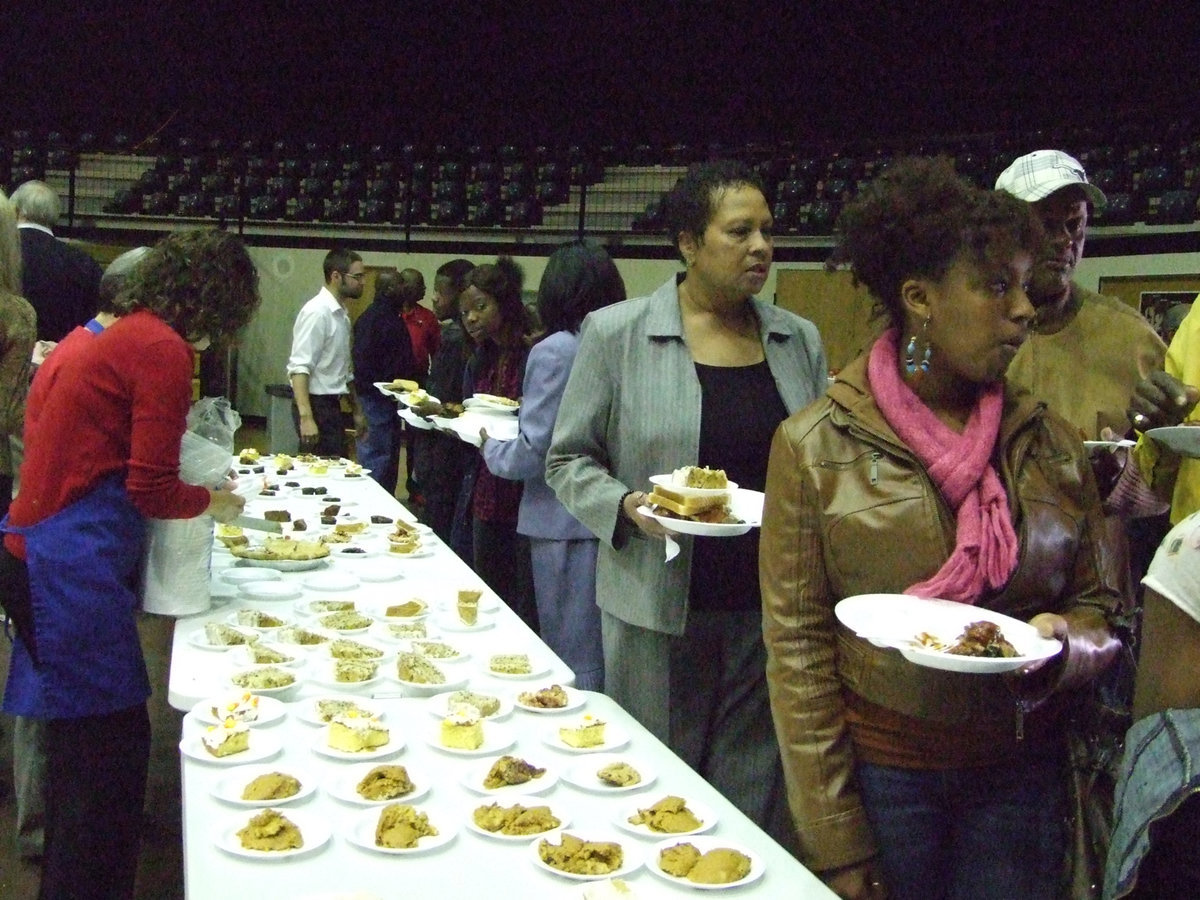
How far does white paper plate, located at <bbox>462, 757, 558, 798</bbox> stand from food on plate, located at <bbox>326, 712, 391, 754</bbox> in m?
0.17

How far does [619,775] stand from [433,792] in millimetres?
278

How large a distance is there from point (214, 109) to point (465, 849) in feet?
46.4

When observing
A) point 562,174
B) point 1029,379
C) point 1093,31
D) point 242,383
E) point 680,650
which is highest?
point 1093,31

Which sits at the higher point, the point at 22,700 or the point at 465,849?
the point at 465,849

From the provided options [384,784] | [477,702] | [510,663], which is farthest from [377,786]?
[510,663]

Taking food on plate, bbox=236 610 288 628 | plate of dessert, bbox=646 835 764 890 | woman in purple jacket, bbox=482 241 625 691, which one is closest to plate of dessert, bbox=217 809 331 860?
plate of dessert, bbox=646 835 764 890

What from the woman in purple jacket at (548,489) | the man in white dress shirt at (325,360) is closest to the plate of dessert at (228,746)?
the woman in purple jacket at (548,489)

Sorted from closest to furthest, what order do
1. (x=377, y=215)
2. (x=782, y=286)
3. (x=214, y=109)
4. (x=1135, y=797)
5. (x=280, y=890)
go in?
(x=1135, y=797), (x=280, y=890), (x=782, y=286), (x=377, y=215), (x=214, y=109)

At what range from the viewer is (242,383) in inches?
539

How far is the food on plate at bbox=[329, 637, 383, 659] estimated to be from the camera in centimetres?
237

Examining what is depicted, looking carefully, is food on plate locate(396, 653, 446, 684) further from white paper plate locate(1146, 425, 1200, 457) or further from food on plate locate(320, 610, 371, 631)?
white paper plate locate(1146, 425, 1200, 457)

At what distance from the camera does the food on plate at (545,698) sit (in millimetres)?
2121

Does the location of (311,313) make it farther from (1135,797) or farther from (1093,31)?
(1093,31)

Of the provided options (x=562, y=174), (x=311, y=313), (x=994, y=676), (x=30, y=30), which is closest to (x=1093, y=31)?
(x=562, y=174)
